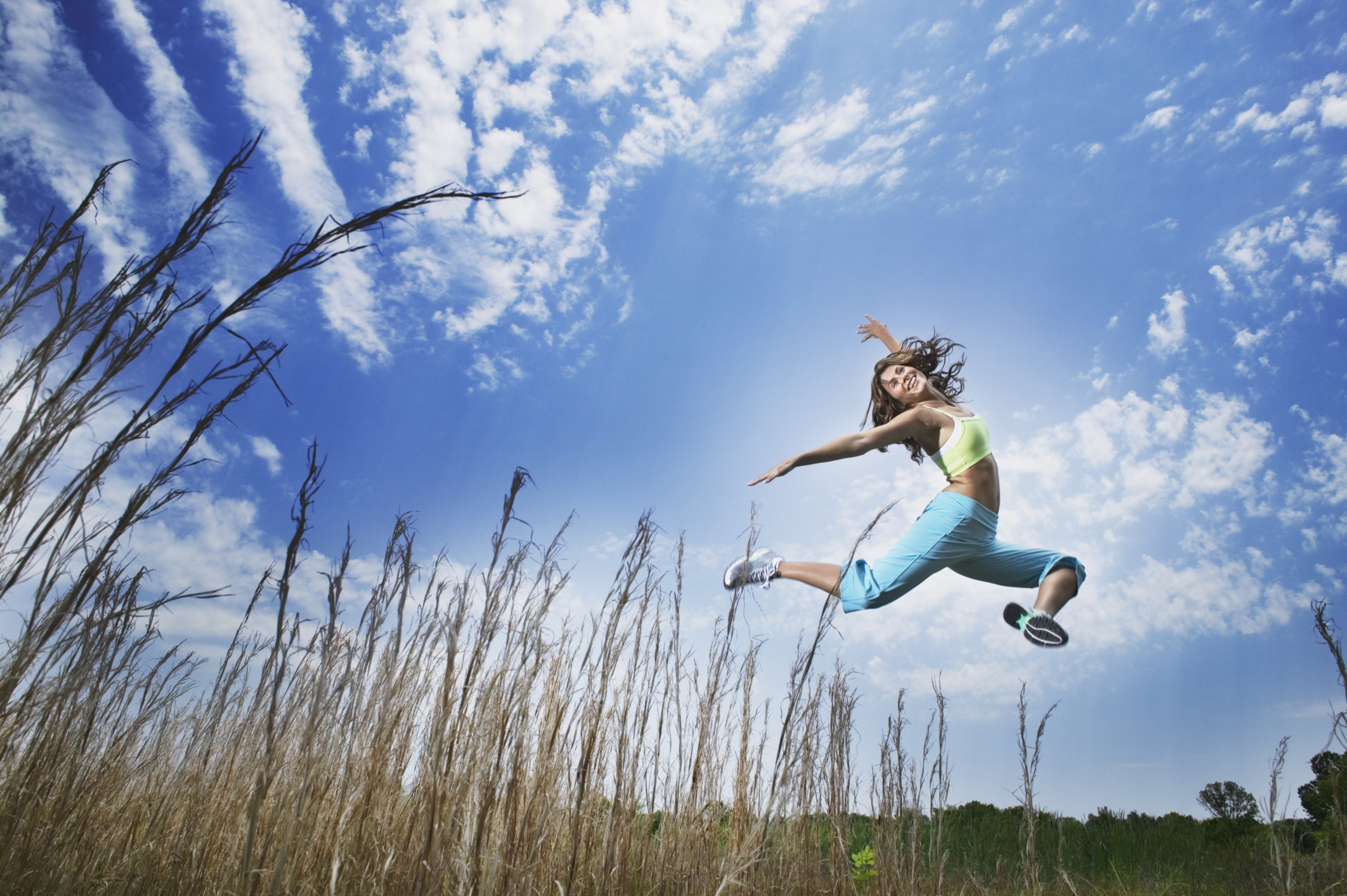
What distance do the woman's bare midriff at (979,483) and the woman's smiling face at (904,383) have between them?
0.71 m

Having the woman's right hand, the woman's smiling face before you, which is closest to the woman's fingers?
the woman's right hand

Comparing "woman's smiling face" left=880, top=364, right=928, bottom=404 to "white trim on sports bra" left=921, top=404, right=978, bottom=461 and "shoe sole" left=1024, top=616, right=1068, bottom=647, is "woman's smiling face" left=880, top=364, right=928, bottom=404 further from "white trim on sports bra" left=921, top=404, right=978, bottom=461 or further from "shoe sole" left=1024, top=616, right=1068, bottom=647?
"shoe sole" left=1024, top=616, right=1068, bottom=647

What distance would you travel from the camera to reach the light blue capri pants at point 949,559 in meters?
3.63

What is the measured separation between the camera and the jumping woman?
362 cm

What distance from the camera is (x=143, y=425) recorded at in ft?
5.56

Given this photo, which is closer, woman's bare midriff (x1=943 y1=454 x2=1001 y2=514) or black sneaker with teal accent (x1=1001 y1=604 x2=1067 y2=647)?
black sneaker with teal accent (x1=1001 y1=604 x2=1067 y2=647)

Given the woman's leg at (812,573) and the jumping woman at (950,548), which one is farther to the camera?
the woman's leg at (812,573)

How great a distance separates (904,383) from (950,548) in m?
1.23

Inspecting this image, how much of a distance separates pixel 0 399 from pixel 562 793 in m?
2.36

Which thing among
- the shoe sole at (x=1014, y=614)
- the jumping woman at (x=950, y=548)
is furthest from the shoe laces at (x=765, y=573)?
the shoe sole at (x=1014, y=614)

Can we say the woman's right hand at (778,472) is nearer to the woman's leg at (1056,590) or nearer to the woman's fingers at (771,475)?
the woman's fingers at (771,475)

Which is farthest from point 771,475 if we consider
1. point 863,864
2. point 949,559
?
point 863,864

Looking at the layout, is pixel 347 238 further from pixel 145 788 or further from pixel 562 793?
pixel 145 788

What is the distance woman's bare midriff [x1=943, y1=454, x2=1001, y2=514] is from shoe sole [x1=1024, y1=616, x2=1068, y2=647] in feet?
2.08
